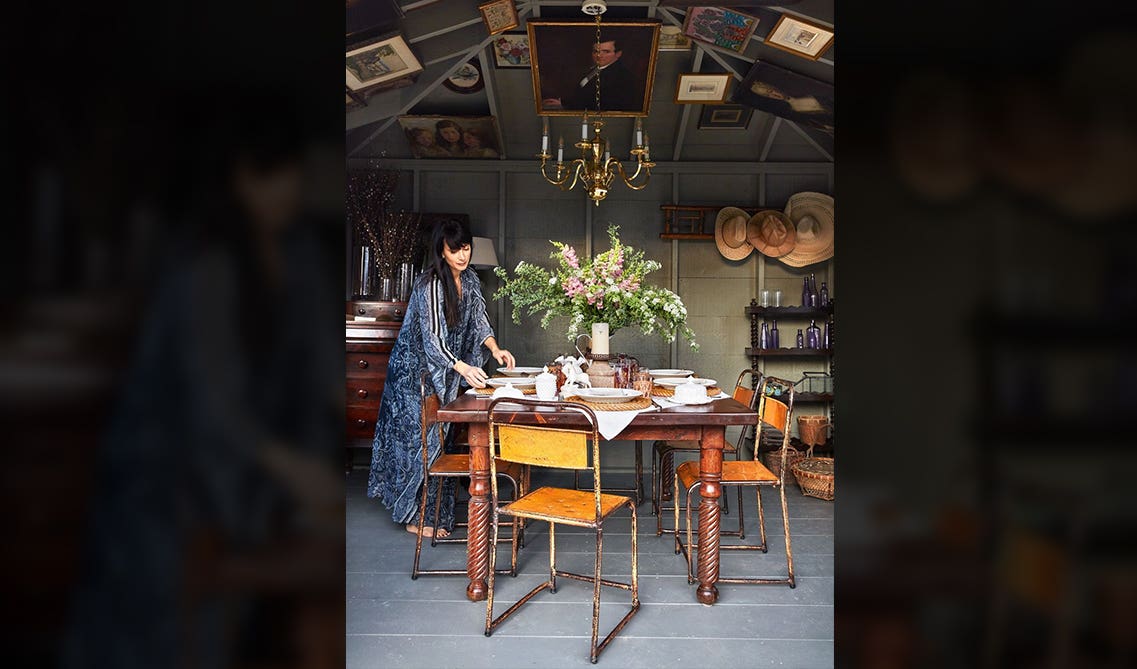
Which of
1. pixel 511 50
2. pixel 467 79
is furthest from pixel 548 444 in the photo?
pixel 467 79

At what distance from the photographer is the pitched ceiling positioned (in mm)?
4176

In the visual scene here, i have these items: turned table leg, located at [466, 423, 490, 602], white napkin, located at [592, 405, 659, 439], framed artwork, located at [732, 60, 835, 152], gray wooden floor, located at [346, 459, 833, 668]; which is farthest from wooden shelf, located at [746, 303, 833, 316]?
turned table leg, located at [466, 423, 490, 602]

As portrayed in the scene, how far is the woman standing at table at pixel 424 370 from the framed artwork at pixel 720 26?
2.06 metres

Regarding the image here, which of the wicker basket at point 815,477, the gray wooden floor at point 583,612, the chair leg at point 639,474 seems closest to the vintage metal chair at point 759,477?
the gray wooden floor at point 583,612

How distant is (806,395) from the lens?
555 centimetres

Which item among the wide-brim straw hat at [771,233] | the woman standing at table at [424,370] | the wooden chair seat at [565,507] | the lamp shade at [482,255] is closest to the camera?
the wooden chair seat at [565,507]

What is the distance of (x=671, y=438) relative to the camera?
2.82 meters

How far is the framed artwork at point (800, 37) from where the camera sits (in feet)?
12.2

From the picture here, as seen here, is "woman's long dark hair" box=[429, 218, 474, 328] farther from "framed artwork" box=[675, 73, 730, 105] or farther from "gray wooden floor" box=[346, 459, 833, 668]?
"framed artwork" box=[675, 73, 730, 105]

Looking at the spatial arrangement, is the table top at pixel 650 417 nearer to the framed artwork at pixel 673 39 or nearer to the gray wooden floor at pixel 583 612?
the gray wooden floor at pixel 583 612
